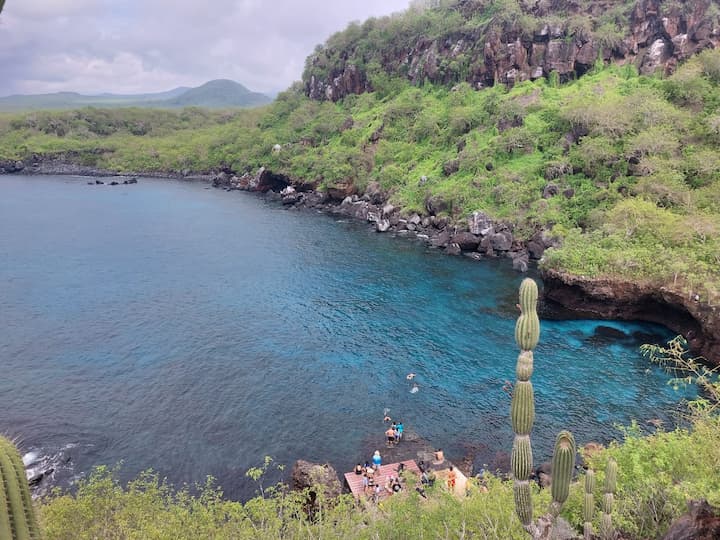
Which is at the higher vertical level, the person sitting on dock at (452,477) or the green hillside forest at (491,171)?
the green hillside forest at (491,171)

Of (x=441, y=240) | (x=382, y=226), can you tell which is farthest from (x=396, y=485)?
(x=382, y=226)

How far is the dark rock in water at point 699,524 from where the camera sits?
9.91 metres

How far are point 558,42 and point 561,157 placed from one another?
30.4 meters

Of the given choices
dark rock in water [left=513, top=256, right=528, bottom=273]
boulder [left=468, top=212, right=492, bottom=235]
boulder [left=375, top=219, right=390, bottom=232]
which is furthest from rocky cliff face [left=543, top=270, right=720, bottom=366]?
boulder [left=375, top=219, right=390, bottom=232]

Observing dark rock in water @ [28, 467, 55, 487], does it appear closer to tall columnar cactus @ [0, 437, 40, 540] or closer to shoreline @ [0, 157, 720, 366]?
tall columnar cactus @ [0, 437, 40, 540]

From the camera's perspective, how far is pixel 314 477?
22.1m

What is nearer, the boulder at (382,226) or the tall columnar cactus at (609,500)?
the tall columnar cactus at (609,500)

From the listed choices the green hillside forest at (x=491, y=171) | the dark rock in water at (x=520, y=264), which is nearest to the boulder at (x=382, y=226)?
the green hillside forest at (x=491, y=171)

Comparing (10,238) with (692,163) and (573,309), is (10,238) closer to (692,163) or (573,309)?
(573,309)

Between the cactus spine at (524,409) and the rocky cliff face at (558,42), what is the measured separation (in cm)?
7842

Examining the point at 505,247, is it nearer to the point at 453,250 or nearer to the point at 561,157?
the point at 453,250

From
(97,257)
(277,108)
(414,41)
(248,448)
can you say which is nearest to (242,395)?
(248,448)

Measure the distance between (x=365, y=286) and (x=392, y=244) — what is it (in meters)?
15.9

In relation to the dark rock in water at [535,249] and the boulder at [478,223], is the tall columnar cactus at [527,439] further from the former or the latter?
the boulder at [478,223]
